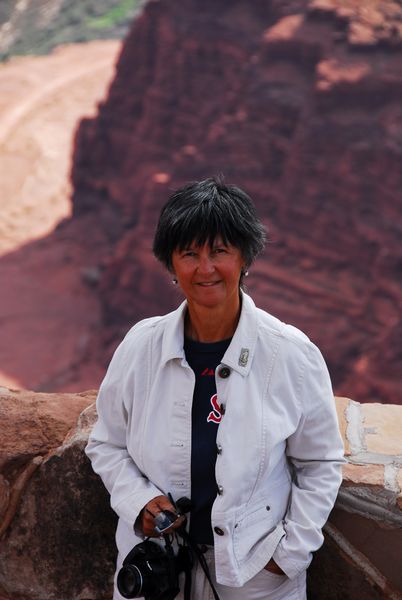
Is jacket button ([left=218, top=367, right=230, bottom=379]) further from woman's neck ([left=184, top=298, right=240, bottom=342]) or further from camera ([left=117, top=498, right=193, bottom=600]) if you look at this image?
camera ([left=117, top=498, right=193, bottom=600])

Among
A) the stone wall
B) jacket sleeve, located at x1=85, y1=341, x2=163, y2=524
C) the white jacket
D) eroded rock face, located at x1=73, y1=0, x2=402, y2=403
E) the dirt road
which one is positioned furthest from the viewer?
the dirt road

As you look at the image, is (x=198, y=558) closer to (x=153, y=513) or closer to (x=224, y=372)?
(x=153, y=513)

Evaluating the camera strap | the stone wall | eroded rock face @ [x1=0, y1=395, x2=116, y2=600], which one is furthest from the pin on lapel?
eroded rock face @ [x1=0, y1=395, x2=116, y2=600]

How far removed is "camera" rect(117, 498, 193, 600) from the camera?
91.6 inches

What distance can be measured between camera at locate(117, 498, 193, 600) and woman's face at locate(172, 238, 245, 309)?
22.5 inches

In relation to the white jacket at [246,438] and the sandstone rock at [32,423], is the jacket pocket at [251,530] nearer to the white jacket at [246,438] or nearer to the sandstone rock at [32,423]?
the white jacket at [246,438]

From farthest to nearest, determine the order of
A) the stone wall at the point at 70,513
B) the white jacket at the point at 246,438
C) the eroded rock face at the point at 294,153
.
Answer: the eroded rock face at the point at 294,153
the stone wall at the point at 70,513
the white jacket at the point at 246,438

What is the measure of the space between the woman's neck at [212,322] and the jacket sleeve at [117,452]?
220 mm

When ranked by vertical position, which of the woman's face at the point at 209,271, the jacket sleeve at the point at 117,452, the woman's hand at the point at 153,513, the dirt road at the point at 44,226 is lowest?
the dirt road at the point at 44,226

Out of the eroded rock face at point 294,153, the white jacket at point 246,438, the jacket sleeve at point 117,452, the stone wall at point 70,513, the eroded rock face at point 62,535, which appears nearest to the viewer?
the white jacket at point 246,438

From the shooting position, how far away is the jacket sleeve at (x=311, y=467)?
2326 mm

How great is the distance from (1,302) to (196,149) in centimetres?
581

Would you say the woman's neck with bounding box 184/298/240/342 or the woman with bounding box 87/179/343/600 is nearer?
the woman with bounding box 87/179/343/600

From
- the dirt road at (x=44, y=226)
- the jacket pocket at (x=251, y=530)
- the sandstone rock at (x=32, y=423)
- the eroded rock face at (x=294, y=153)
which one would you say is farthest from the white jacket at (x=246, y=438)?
the dirt road at (x=44, y=226)
